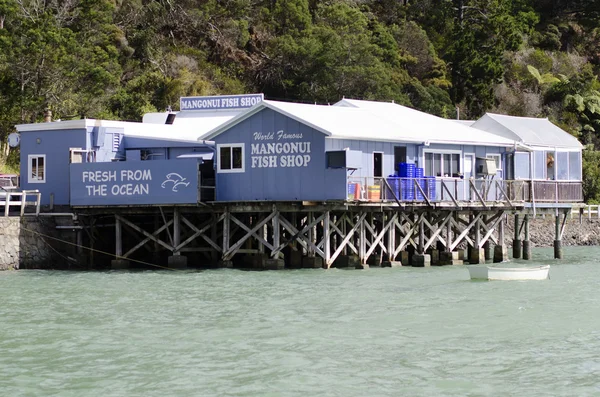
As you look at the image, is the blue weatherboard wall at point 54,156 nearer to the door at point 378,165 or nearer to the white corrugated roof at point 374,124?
the white corrugated roof at point 374,124

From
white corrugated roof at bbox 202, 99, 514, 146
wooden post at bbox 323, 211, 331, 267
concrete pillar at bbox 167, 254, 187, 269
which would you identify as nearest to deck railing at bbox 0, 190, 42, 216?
A: concrete pillar at bbox 167, 254, 187, 269

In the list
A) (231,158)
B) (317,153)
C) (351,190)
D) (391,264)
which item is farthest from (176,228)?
(391,264)

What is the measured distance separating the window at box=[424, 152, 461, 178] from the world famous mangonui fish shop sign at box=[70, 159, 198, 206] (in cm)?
857

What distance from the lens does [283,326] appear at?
23625mm

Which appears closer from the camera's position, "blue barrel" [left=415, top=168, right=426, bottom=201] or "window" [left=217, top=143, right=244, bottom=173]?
"window" [left=217, top=143, right=244, bottom=173]

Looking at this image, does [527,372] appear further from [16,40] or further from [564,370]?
[16,40]

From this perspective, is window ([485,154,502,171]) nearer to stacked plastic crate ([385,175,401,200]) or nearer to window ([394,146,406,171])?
window ([394,146,406,171])

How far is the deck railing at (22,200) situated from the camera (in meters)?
38.3

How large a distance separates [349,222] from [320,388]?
20043 mm

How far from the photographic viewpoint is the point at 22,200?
39.3 metres

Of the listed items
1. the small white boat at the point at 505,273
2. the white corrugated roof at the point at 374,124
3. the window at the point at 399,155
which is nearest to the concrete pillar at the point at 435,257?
the window at the point at 399,155

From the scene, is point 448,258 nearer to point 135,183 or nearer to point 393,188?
point 393,188

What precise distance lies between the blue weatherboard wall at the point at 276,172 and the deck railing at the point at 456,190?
0.87m

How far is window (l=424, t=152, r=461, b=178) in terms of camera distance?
4078cm
